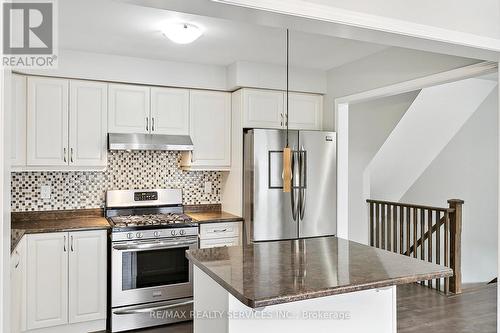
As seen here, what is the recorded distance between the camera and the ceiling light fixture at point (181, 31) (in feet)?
9.47

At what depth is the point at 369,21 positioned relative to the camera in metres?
1.96

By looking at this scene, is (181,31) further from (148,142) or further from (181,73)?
(148,142)

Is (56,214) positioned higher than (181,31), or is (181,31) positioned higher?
(181,31)

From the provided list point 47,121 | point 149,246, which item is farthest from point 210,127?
point 47,121

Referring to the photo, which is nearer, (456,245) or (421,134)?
(456,245)

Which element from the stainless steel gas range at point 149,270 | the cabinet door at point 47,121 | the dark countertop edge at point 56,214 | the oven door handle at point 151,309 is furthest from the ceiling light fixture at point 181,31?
the oven door handle at point 151,309

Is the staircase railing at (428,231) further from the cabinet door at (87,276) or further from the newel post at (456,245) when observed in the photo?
the cabinet door at (87,276)

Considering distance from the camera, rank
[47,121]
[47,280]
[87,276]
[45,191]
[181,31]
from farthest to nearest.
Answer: [45,191] → [47,121] → [87,276] → [47,280] → [181,31]

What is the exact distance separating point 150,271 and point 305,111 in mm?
2277

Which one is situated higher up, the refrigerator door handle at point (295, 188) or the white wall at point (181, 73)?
the white wall at point (181, 73)

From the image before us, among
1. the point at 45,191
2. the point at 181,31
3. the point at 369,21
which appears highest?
the point at 181,31

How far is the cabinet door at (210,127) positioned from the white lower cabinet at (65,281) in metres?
1.28

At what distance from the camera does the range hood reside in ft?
11.9

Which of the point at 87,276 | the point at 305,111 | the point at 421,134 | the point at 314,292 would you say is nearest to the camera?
the point at 314,292
